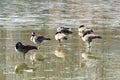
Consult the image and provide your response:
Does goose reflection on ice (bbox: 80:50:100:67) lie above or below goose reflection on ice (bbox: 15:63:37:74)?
below

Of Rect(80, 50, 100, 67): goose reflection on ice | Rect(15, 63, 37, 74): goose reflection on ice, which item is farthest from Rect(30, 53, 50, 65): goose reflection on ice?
Rect(80, 50, 100, 67): goose reflection on ice

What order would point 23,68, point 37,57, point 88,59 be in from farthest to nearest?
point 37,57 → point 88,59 → point 23,68

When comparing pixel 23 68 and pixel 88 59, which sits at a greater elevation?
pixel 23 68

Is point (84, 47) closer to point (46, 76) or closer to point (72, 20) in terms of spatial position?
point (46, 76)

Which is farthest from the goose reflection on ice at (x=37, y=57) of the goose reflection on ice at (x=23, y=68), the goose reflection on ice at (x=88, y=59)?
the goose reflection on ice at (x=88, y=59)

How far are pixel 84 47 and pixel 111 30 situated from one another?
4.77 metres

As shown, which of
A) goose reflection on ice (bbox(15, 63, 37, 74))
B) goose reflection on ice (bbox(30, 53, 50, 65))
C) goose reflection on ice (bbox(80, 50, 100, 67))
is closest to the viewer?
goose reflection on ice (bbox(15, 63, 37, 74))

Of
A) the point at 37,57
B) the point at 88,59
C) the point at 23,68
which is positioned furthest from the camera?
the point at 37,57

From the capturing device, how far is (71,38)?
2102 cm

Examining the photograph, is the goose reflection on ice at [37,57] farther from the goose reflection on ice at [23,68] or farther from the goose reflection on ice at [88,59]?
the goose reflection on ice at [88,59]

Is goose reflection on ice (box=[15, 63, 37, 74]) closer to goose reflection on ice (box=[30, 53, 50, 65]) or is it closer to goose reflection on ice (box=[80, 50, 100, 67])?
goose reflection on ice (box=[30, 53, 50, 65])

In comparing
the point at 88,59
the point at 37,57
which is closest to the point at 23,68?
the point at 37,57

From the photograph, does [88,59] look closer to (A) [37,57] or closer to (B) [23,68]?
(A) [37,57]

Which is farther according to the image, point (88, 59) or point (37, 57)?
point (37, 57)
